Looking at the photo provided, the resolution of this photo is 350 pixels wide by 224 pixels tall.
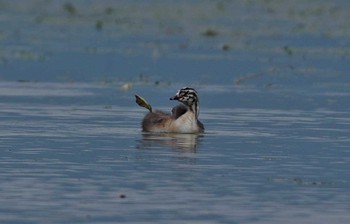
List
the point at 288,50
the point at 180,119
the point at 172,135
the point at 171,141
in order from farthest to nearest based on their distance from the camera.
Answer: the point at 288,50 → the point at 180,119 → the point at 172,135 → the point at 171,141

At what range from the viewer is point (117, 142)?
19641 mm

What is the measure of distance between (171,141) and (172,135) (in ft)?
2.88

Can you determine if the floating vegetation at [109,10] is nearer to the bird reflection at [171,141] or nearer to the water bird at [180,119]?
the water bird at [180,119]

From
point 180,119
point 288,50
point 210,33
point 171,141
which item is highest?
point 210,33

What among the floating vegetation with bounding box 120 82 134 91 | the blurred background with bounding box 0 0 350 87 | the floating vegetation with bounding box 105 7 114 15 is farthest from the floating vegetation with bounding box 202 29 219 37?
the floating vegetation with bounding box 120 82 134 91

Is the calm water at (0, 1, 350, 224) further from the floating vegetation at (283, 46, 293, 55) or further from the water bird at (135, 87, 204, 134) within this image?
the water bird at (135, 87, 204, 134)

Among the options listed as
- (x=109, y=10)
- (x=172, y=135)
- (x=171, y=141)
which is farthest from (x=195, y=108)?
(x=109, y=10)

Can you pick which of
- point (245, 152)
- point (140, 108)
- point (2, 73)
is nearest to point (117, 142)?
point (245, 152)

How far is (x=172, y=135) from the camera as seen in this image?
21.1 meters

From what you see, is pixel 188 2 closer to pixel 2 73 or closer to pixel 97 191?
pixel 2 73

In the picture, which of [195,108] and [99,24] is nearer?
[195,108]

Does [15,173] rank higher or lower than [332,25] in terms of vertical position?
lower

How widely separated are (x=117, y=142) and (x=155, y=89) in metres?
8.24

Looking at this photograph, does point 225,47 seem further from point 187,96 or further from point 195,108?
point 195,108
